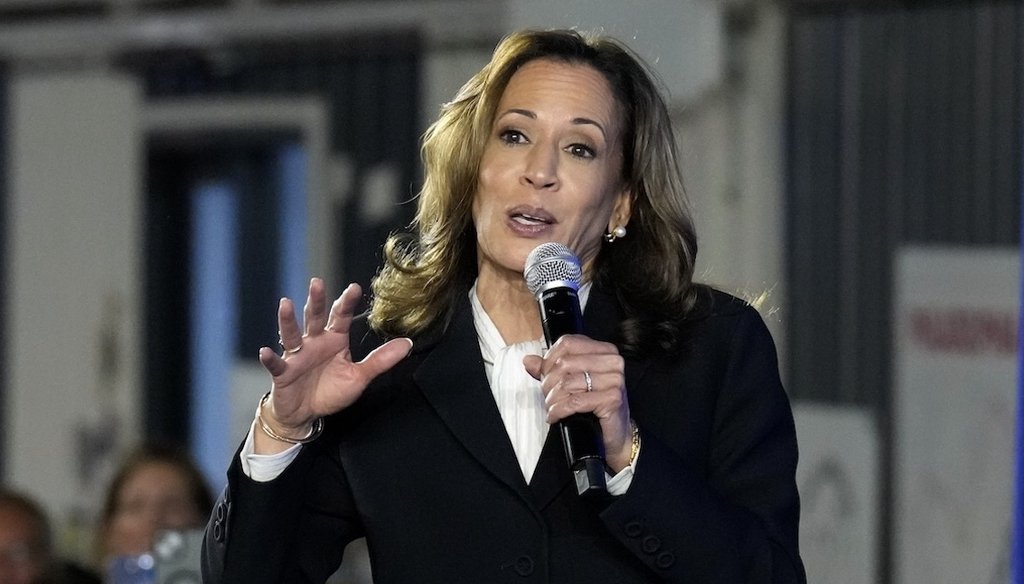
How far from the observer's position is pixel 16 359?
697cm

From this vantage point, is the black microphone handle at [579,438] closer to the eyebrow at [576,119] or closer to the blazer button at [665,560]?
the blazer button at [665,560]

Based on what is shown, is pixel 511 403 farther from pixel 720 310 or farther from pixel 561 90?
pixel 561 90

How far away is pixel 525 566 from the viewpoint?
1.66 meters

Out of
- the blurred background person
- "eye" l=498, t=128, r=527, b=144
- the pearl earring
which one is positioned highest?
"eye" l=498, t=128, r=527, b=144

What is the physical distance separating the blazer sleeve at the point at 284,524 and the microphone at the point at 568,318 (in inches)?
10.4

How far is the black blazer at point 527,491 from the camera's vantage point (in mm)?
1604

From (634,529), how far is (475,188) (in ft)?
1.52

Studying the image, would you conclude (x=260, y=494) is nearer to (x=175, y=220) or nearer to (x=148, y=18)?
(x=148, y=18)

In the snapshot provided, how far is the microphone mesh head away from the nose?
0.29 ft

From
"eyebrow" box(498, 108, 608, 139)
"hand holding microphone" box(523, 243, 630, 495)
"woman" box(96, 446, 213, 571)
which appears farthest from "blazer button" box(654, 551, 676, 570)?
"woman" box(96, 446, 213, 571)

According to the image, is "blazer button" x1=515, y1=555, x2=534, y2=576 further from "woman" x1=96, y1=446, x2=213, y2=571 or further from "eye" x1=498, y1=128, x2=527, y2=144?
"woman" x1=96, y1=446, x2=213, y2=571

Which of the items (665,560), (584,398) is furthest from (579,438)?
(665,560)

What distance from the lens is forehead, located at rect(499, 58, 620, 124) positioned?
1820 mm

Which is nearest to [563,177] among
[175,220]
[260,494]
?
[260,494]
